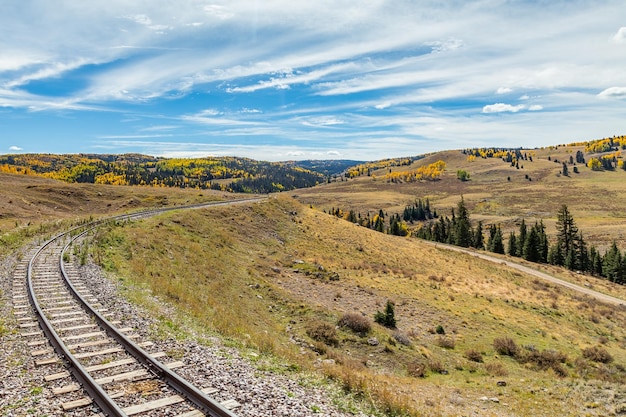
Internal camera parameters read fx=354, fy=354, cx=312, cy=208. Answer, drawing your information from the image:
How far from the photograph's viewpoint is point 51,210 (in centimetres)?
5156

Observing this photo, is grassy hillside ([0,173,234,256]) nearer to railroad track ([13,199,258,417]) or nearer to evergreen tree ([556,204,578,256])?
railroad track ([13,199,258,417])

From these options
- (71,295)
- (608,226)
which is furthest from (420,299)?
(608,226)

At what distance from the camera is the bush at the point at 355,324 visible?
20.6 meters

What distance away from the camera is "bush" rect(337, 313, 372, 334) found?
20.6 metres

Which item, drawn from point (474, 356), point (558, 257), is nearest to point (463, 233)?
point (558, 257)

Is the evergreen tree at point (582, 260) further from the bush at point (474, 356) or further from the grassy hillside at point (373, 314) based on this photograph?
the bush at point (474, 356)

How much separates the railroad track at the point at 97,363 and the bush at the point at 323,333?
10.0 meters

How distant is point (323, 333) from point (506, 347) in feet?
40.4

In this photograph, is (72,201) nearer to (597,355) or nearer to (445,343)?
(445,343)

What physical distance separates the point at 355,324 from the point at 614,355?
20.8 metres

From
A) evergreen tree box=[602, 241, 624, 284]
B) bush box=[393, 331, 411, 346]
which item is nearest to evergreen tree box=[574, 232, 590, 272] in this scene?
evergreen tree box=[602, 241, 624, 284]

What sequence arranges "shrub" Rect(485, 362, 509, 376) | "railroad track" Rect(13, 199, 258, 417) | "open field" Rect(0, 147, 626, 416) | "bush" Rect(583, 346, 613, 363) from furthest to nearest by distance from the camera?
"bush" Rect(583, 346, 613, 363) < "shrub" Rect(485, 362, 509, 376) < "open field" Rect(0, 147, 626, 416) < "railroad track" Rect(13, 199, 258, 417)

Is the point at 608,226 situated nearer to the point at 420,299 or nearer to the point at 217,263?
the point at 420,299

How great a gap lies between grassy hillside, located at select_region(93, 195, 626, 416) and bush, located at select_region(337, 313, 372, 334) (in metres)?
0.18
